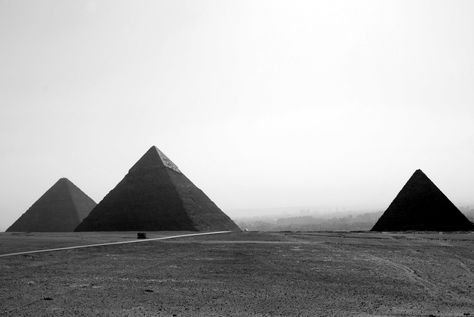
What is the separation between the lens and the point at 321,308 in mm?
8469

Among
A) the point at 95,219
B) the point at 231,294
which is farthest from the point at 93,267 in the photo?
the point at 95,219

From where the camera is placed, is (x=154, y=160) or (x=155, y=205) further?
(x=154, y=160)

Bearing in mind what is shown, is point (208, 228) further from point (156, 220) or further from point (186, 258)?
point (186, 258)

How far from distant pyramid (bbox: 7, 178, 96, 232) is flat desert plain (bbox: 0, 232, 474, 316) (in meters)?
46.8

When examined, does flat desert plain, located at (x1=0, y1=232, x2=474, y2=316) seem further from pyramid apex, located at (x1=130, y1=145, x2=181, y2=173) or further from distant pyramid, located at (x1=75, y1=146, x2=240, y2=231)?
pyramid apex, located at (x1=130, y1=145, x2=181, y2=173)

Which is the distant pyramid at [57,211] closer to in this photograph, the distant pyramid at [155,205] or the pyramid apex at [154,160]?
the distant pyramid at [155,205]

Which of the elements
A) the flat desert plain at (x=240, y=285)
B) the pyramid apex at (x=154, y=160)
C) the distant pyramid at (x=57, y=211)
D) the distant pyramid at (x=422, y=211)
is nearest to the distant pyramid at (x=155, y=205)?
the pyramid apex at (x=154, y=160)

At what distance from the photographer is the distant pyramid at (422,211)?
38.5m

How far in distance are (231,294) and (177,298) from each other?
4.40 feet

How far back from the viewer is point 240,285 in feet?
35.9

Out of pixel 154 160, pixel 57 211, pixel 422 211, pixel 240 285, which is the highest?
pixel 154 160

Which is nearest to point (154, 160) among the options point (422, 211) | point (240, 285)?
point (422, 211)

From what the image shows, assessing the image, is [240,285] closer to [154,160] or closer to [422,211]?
[422,211]

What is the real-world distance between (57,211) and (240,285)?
59.1 meters
